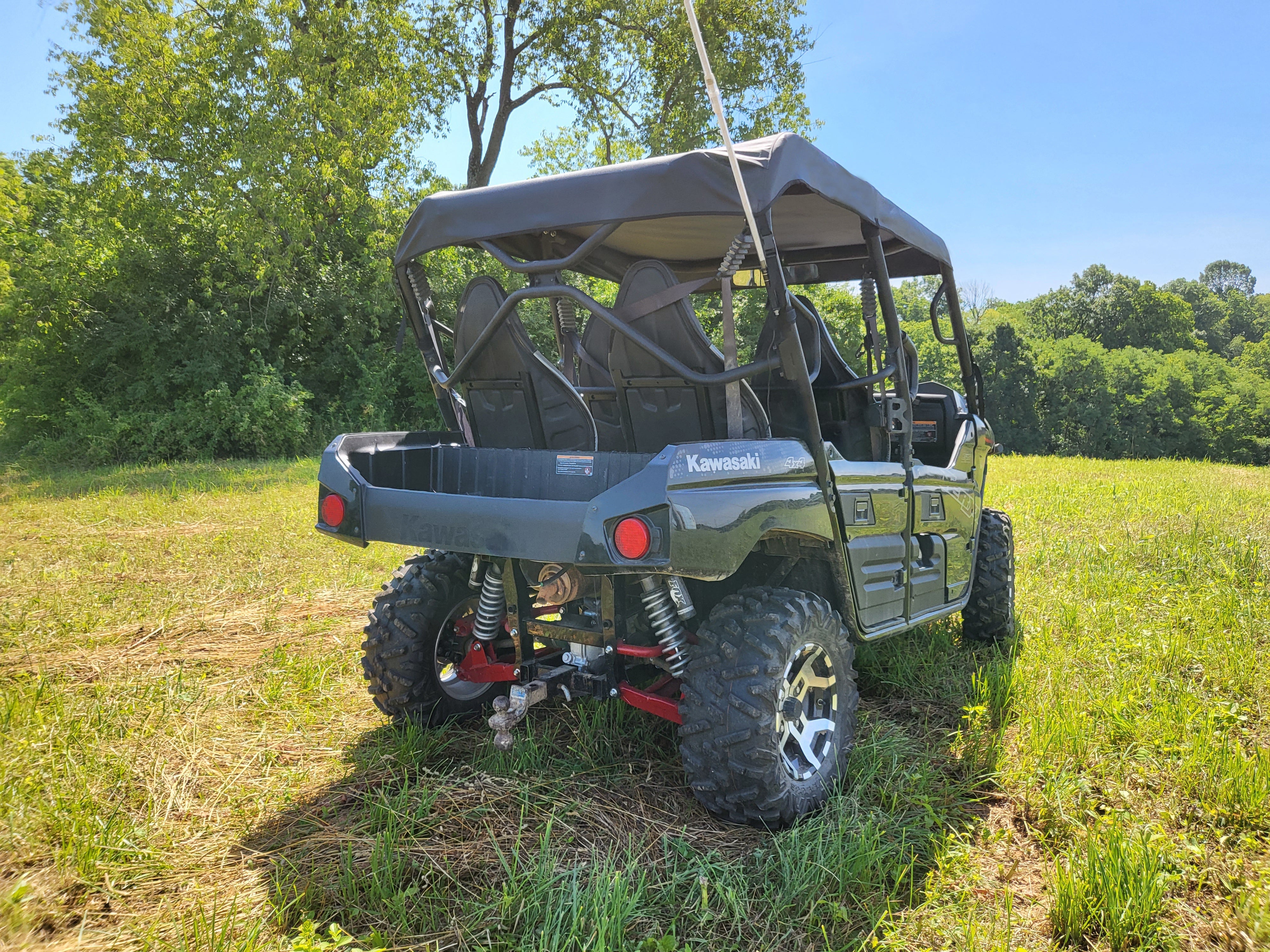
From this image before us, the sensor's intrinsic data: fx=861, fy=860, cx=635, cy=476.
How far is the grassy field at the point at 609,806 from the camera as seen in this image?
7.49 feet

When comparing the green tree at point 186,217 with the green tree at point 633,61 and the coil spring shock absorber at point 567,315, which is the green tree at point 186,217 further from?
the coil spring shock absorber at point 567,315

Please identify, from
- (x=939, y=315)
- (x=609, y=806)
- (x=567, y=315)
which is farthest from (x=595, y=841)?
(x=939, y=315)

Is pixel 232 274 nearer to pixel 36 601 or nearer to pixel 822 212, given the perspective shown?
pixel 36 601

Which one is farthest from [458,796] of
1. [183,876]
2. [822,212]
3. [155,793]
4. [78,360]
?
[78,360]

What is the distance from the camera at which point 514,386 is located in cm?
328

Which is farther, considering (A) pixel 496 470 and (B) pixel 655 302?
(A) pixel 496 470

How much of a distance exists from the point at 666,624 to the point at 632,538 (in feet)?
1.78

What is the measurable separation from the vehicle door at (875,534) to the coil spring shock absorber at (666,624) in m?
0.67

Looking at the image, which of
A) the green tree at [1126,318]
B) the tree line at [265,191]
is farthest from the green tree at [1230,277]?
the tree line at [265,191]

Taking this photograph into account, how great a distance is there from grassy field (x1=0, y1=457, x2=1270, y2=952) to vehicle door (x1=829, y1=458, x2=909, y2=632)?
0.52 m

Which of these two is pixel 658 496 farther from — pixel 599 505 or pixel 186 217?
pixel 186 217

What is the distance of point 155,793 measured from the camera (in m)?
2.94

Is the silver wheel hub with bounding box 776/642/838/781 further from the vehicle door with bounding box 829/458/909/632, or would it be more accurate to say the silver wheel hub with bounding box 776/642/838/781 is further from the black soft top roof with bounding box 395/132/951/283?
the black soft top roof with bounding box 395/132/951/283

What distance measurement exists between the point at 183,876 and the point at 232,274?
1700cm
